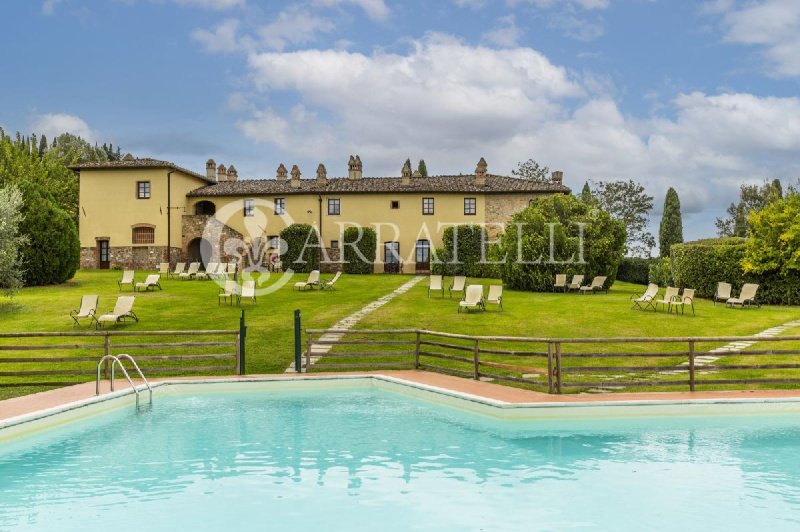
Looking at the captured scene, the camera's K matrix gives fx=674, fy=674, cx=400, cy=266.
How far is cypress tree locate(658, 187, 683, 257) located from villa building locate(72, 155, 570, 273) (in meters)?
8.89

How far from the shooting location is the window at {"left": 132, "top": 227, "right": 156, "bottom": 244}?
4197 centimetres

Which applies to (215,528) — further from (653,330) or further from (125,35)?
(125,35)

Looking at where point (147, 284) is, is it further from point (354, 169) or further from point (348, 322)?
point (354, 169)

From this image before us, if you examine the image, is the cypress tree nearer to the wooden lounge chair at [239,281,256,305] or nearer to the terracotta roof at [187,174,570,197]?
the terracotta roof at [187,174,570,197]

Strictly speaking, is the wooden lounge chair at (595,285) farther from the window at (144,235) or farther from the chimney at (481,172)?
the window at (144,235)

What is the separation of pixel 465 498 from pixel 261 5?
16192 mm

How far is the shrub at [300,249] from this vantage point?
132ft

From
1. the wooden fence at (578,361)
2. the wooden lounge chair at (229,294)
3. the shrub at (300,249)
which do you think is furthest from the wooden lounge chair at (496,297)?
the shrub at (300,249)

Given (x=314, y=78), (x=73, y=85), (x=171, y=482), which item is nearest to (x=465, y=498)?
(x=171, y=482)

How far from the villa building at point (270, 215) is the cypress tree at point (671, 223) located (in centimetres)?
889

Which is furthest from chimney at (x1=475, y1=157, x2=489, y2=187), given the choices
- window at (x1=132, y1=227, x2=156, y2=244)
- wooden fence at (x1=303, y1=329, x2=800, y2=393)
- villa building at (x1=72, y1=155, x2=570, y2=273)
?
wooden fence at (x1=303, y1=329, x2=800, y2=393)

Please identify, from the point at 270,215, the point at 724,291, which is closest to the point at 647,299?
the point at 724,291

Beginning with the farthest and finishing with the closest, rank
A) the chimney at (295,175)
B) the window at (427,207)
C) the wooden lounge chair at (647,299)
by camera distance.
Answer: the chimney at (295,175) → the window at (427,207) → the wooden lounge chair at (647,299)

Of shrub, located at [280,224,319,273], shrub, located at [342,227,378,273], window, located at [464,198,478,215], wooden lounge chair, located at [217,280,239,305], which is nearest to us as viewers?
wooden lounge chair, located at [217,280,239,305]
